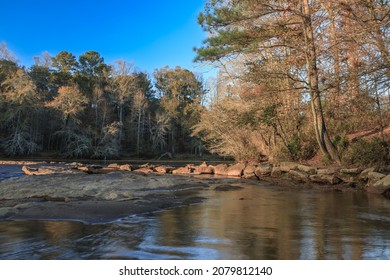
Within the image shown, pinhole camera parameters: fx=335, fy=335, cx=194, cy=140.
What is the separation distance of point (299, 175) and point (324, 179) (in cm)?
143

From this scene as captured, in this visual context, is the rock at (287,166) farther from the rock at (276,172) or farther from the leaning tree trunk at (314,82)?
the leaning tree trunk at (314,82)

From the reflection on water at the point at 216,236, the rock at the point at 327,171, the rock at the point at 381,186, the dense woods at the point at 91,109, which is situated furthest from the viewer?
the dense woods at the point at 91,109

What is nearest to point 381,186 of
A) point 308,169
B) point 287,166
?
point 308,169

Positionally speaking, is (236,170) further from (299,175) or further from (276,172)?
(299,175)

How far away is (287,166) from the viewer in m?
15.9

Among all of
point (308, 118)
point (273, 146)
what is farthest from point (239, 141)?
point (308, 118)

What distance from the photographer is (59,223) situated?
5832 millimetres

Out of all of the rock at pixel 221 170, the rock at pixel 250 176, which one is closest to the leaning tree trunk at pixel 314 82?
the rock at pixel 250 176

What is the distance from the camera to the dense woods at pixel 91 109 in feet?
140

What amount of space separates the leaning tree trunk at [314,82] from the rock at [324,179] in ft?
4.50

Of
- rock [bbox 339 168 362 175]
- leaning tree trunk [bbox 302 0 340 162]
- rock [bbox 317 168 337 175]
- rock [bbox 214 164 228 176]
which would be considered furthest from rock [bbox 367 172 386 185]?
rock [bbox 214 164 228 176]

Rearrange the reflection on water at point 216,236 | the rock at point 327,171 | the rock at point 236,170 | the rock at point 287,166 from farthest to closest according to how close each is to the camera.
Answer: the rock at point 236,170 → the rock at point 287,166 → the rock at point 327,171 → the reflection on water at point 216,236

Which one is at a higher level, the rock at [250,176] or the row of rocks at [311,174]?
the row of rocks at [311,174]
